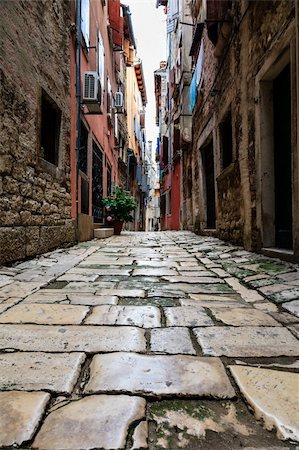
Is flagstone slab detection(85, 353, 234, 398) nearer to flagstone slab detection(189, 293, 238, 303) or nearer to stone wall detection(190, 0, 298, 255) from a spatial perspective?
flagstone slab detection(189, 293, 238, 303)

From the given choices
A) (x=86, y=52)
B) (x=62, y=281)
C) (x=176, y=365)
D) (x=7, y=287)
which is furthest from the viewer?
(x=86, y=52)

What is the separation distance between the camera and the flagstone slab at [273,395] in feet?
2.73

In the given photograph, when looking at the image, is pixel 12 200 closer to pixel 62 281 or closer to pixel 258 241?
pixel 62 281

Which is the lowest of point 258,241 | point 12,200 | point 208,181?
point 258,241

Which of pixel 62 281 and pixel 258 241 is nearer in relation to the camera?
pixel 62 281

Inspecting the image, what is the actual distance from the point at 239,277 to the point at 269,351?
5.00 feet

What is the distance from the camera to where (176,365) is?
116 centimetres

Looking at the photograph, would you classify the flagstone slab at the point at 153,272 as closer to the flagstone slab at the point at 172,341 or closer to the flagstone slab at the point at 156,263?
the flagstone slab at the point at 156,263

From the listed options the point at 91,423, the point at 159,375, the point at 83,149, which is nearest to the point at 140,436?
the point at 91,423

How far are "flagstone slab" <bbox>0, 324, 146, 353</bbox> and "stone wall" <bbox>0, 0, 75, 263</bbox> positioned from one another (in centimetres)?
174

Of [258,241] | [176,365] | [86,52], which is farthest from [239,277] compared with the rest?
[86,52]

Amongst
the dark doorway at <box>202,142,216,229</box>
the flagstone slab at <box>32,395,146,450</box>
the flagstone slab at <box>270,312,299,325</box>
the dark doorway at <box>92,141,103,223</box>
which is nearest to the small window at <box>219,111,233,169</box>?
the dark doorway at <box>202,142,216,229</box>

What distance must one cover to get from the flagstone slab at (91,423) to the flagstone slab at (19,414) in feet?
0.12

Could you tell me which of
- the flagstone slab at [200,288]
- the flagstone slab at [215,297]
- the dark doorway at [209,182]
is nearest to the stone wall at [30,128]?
the flagstone slab at [200,288]
